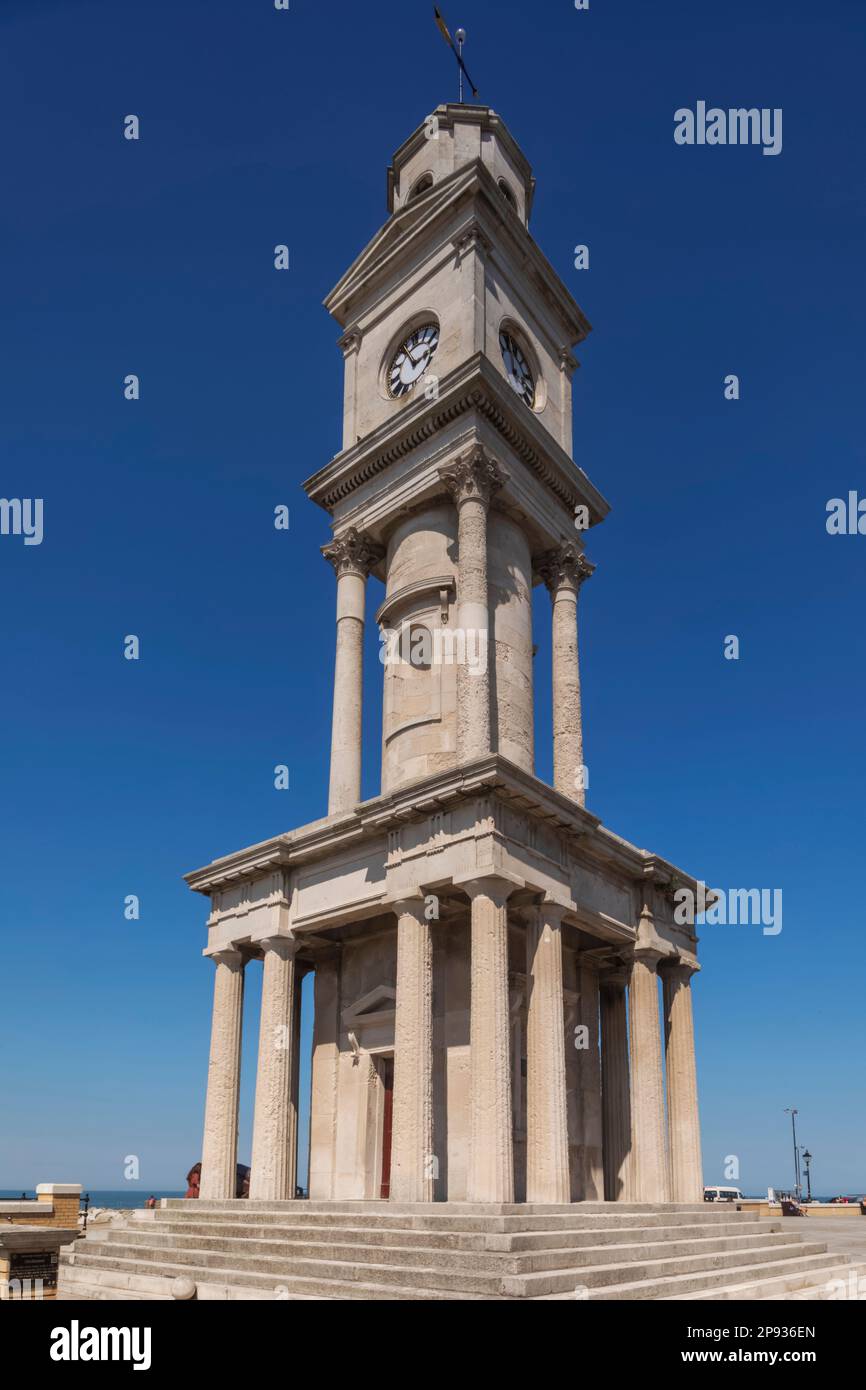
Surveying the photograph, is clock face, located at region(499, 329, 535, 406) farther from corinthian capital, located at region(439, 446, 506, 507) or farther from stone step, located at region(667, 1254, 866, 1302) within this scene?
stone step, located at region(667, 1254, 866, 1302)

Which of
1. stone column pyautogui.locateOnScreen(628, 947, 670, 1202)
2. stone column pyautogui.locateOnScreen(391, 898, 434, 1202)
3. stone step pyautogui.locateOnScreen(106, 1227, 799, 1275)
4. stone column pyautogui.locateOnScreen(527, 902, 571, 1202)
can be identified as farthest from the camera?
stone column pyautogui.locateOnScreen(628, 947, 670, 1202)

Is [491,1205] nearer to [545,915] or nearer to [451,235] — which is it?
[545,915]

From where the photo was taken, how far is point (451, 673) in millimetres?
26578

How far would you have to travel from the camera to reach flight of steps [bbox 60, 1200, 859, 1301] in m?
15.3

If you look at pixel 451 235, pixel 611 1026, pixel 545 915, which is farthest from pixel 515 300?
pixel 611 1026

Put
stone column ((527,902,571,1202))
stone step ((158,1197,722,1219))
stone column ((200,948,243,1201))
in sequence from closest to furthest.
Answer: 1. stone step ((158,1197,722,1219))
2. stone column ((527,902,571,1202))
3. stone column ((200,948,243,1201))

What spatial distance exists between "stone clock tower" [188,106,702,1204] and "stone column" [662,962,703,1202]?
2.0 inches

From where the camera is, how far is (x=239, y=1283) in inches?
685

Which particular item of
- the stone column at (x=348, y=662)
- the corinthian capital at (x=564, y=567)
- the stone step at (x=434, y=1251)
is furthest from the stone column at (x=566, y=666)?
the stone step at (x=434, y=1251)

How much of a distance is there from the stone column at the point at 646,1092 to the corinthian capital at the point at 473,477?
460 inches

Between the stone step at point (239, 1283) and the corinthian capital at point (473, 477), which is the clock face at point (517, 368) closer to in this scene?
the corinthian capital at point (473, 477)

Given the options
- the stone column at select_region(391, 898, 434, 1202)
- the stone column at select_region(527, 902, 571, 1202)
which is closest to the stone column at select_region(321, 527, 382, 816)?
the stone column at select_region(391, 898, 434, 1202)
